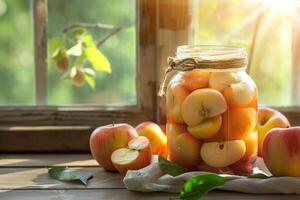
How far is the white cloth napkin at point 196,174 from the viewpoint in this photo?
2.81 feet

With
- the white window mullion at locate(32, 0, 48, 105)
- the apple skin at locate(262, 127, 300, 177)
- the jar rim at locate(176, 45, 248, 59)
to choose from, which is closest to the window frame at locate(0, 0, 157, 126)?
the white window mullion at locate(32, 0, 48, 105)

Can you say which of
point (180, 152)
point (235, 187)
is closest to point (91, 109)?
point (180, 152)

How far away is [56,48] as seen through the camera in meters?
1.18

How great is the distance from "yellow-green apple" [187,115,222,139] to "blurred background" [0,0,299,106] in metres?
0.30

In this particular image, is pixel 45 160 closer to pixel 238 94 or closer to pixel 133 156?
pixel 133 156

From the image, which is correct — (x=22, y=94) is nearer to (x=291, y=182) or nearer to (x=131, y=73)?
(x=131, y=73)

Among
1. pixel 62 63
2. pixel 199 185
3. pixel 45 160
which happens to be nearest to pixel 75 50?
pixel 62 63

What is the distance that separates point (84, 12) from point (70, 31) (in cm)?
5

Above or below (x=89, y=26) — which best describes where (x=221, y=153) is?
below

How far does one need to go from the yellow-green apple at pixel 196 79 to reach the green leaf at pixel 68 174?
0.22 metres

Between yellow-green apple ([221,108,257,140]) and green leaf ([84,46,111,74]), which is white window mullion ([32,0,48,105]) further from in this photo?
yellow-green apple ([221,108,257,140])

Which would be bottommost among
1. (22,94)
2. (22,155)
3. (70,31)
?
(22,155)

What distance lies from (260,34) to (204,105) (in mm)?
357

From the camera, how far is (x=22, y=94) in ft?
3.94
